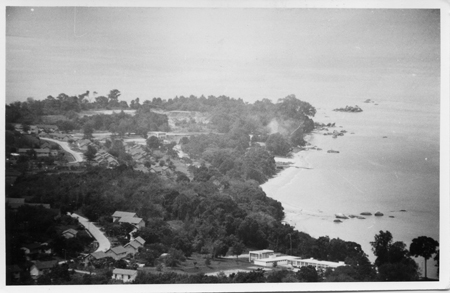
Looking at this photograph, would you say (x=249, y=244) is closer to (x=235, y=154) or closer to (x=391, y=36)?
(x=235, y=154)

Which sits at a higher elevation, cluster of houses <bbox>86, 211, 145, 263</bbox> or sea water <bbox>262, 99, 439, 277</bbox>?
sea water <bbox>262, 99, 439, 277</bbox>

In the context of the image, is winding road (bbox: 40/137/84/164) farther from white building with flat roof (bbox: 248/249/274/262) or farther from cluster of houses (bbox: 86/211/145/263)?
white building with flat roof (bbox: 248/249/274/262)

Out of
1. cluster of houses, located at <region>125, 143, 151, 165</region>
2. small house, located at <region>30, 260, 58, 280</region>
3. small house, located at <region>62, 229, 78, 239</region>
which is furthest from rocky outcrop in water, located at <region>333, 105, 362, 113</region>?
small house, located at <region>30, 260, 58, 280</region>

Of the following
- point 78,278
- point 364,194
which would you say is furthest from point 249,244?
point 78,278

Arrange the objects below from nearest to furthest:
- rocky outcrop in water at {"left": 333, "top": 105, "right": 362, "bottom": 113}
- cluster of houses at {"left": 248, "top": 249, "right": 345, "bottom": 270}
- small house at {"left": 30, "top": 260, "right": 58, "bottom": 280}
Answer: small house at {"left": 30, "top": 260, "right": 58, "bottom": 280} < cluster of houses at {"left": 248, "top": 249, "right": 345, "bottom": 270} < rocky outcrop in water at {"left": 333, "top": 105, "right": 362, "bottom": 113}

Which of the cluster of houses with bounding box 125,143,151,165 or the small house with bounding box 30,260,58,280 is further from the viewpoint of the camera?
the cluster of houses with bounding box 125,143,151,165

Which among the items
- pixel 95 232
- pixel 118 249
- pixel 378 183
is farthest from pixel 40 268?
pixel 378 183

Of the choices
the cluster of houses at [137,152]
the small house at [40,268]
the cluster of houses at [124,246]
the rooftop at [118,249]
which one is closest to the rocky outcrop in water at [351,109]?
the cluster of houses at [137,152]

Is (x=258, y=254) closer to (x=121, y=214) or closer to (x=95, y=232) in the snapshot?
(x=121, y=214)
